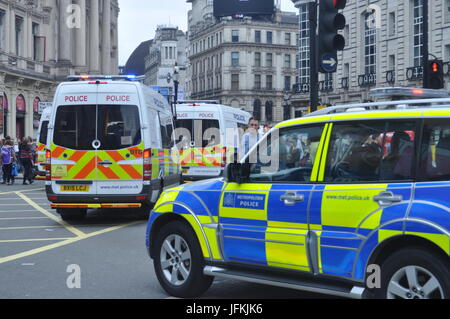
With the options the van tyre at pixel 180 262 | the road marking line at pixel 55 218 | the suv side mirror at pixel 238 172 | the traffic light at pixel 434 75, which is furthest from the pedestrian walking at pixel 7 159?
the suv side mirror at pixel 238 172

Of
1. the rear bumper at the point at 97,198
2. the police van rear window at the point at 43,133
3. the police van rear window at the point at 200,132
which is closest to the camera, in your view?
the rear bumper at the point at 97,198

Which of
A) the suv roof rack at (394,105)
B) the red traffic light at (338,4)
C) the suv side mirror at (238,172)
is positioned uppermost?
the red traffic light at (338,4)

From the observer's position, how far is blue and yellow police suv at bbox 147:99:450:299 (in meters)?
5.15

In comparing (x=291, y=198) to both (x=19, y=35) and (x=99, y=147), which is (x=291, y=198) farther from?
(x=19, y=35)

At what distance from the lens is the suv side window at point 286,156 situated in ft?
20.2

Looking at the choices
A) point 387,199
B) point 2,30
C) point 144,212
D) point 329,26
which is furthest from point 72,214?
point 2,30

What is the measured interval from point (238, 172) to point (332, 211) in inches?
46.7

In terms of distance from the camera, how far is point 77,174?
1366cm

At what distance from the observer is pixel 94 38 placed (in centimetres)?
6488

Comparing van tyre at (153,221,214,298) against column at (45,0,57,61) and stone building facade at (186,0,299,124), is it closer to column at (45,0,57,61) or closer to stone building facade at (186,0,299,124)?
column at (45,0,57,61)

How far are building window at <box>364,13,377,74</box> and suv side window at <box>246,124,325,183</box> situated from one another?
48.3 m

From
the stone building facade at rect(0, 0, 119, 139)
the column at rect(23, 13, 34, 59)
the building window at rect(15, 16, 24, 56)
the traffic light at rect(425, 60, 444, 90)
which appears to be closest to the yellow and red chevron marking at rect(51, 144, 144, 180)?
the traffic light at rect(425, 60, 444, 90)

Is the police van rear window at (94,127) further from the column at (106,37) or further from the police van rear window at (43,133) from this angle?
the column at (106,37)
